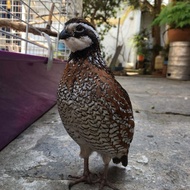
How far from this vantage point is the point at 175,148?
1.90 metres

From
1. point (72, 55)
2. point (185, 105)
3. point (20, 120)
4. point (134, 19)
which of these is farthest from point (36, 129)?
point (134, 19)

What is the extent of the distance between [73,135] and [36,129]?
97cm

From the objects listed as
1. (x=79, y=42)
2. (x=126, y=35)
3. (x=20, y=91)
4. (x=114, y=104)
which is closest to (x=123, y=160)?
(x=114, y=104)

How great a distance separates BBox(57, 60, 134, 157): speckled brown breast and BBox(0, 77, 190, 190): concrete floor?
0.86 ft

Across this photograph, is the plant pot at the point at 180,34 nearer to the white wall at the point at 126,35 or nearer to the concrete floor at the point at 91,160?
the white wall at the point at 126,35

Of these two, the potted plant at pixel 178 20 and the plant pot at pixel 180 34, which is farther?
the plant pot at pixel 180 34

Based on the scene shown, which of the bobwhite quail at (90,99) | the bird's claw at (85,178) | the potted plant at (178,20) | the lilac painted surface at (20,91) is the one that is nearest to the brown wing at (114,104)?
the bobwhite quail at (90,99)

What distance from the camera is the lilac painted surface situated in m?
1.65

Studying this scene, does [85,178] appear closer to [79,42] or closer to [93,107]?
[93,107]

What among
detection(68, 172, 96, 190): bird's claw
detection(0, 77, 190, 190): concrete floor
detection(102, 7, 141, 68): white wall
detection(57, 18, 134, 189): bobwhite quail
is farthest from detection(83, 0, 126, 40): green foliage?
detection(68, 172, 96, 190): bird's claw

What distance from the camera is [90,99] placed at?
1193mm

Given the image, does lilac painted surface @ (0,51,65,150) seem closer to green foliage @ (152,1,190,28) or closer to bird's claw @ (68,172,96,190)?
bird's claw @ (68,172,96,190)

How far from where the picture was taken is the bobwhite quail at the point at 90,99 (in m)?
1.20

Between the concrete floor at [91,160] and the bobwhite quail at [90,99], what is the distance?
0.53 ft
